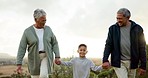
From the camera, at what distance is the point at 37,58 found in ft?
35.8

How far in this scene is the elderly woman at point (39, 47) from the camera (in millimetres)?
10766

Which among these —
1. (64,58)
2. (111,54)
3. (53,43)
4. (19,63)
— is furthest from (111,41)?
(64,58)

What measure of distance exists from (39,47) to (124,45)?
1933 millimetres

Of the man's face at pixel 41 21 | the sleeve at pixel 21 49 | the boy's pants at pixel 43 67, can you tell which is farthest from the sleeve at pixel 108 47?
the sleeve at pixel 21 49

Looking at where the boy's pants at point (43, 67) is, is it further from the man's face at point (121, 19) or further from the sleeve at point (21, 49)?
the man's face at point (121, 19)

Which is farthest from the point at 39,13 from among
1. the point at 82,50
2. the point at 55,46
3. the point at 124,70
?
the point at 124,70

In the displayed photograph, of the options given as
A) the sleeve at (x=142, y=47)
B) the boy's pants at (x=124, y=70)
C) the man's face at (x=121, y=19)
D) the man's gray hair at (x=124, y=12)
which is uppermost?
the man's gray hair at (x=124, y=12)

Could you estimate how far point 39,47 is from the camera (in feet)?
35.7

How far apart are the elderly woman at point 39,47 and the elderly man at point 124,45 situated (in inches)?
50.8

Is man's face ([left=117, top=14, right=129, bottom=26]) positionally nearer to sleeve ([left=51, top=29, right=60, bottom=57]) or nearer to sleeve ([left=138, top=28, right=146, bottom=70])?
sleeve ([left=138, top=28, right=146, bottom=70])

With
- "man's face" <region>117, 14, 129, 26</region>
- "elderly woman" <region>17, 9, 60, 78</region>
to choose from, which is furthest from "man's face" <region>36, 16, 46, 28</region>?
"man's face" <region>117, 14, 129, 26</region>

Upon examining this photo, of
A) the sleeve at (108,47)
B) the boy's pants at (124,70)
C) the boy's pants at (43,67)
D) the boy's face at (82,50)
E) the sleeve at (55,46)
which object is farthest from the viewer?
the boy's face at (82,50)

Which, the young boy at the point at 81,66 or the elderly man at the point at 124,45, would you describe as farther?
the young boy at the point at 81,66

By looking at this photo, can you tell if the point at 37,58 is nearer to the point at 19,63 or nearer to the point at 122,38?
the point at 19,63
